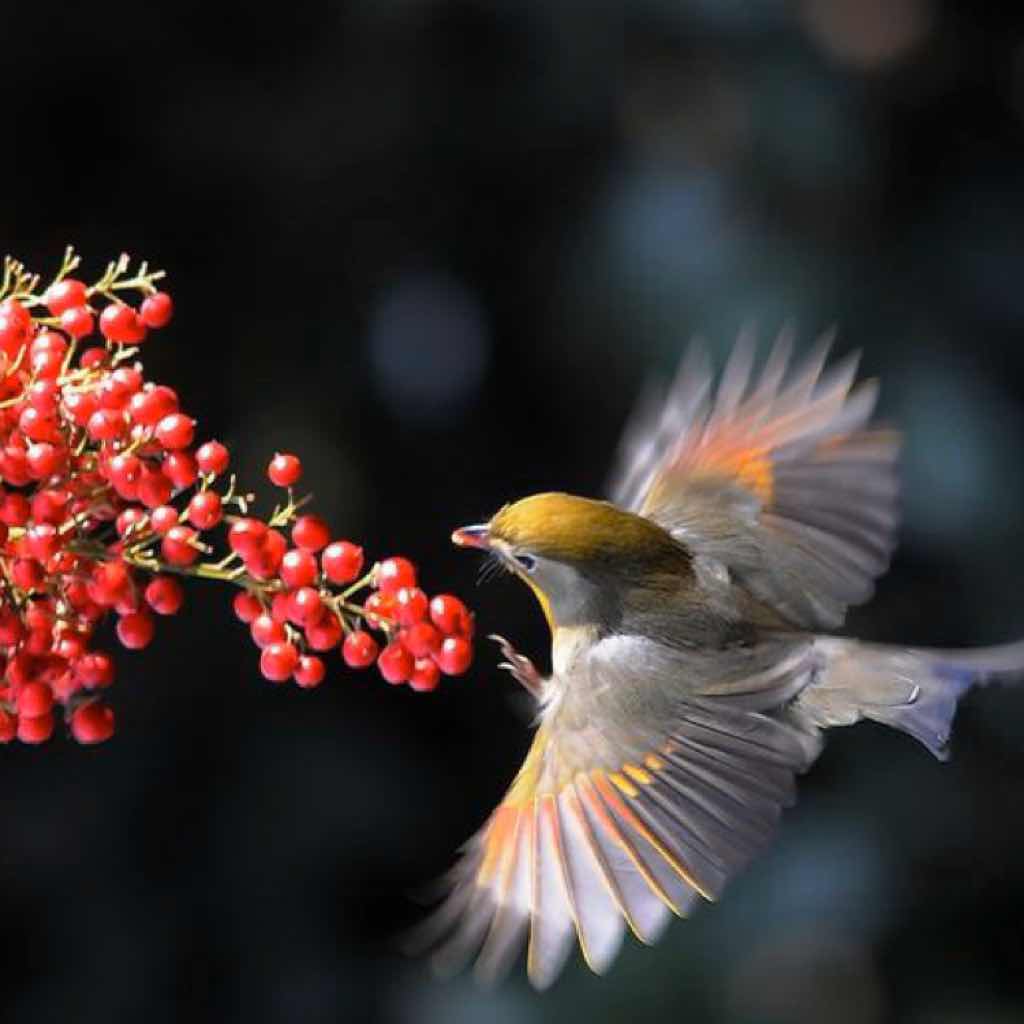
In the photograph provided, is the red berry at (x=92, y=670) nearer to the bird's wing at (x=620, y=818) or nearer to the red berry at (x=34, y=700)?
the red berry at (x=34, y=700)

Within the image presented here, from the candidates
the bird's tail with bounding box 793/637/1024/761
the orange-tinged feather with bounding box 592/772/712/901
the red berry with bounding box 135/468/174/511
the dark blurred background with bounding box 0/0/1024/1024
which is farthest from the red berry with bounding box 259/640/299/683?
the dark blurred background with bounding box 0/0/1024/1024

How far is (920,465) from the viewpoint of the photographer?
3.79m

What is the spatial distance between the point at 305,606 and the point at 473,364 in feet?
6.52

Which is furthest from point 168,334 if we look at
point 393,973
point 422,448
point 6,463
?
point 6,463

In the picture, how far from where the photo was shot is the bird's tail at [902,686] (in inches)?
104

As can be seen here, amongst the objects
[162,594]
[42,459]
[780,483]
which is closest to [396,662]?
[162,594]

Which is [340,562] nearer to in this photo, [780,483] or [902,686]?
[902,686]

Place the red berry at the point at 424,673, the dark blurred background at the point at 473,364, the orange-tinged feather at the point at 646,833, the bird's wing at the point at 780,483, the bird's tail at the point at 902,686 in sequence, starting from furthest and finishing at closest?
1. the dark blurred background at the point at 473,364
2. the bird's wing at the point at 780,483
3. the bird's tail at the point at 902,686
4. the orange-tinged feather at the point at 646,833
5. the red berry at the point at 424,673

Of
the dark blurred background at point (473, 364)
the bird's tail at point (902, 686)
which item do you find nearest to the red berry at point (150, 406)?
the bird's tail at point (902, 686)

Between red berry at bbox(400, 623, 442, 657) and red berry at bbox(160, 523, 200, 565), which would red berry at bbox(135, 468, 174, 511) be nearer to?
red berry at bbox(160, 523, 200, 565)

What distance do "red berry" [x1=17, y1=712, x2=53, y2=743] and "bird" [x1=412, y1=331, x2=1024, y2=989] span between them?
462mm

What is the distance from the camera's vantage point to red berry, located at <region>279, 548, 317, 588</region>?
6.88 ft

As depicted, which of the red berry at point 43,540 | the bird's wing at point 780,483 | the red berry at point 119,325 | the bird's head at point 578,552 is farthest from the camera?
the bird's wing at point 780,483

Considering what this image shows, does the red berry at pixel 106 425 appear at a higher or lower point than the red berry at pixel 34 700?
higher
